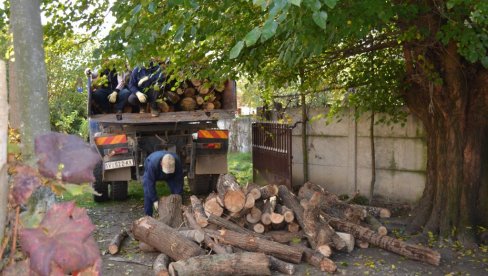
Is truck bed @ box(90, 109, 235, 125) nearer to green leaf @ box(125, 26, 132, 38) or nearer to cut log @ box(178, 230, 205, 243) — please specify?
cut log @ box(178, 230, 205, 243)

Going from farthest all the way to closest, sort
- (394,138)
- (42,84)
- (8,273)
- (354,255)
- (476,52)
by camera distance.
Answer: (394,138) < (354,255) < (476,52) < (42,84) < (8,273)

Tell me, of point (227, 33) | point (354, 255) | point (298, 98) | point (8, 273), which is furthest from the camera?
point (298, 98)

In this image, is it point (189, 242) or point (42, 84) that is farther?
point (189, 242)

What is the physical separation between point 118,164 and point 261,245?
375 centimetres

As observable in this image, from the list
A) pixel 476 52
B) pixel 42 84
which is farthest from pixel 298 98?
pixel 42 84

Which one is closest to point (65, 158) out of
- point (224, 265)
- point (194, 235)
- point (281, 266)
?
point (224, 265)

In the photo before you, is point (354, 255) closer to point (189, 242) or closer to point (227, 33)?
point (189, 242)

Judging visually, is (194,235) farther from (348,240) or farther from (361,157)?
(361,157)

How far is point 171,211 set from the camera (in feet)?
21.7

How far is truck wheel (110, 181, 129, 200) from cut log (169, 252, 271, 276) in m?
4.40

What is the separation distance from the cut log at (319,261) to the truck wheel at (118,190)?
4.64 m

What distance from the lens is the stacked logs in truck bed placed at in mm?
5070

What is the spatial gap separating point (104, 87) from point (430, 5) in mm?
5935

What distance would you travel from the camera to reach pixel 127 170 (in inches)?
337
